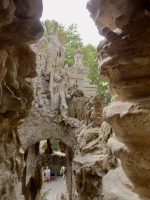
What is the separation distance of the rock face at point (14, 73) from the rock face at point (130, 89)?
30.3 inches

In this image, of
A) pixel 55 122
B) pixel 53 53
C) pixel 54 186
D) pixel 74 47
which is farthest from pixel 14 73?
pixel 74 47

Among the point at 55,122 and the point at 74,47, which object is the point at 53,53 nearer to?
the point at 55,122

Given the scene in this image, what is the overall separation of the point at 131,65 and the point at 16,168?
9.86 ft

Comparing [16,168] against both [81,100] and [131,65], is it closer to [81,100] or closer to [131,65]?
[131,65]

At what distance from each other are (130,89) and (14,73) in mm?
1588

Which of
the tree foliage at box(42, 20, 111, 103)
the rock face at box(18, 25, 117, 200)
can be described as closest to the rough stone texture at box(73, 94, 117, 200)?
the rock face at box(18, 25, 117, 200)

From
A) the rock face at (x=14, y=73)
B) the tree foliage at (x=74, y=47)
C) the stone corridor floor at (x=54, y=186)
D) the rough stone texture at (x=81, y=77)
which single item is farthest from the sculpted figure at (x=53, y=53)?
the stone corridor floor at (x=54, y=186)

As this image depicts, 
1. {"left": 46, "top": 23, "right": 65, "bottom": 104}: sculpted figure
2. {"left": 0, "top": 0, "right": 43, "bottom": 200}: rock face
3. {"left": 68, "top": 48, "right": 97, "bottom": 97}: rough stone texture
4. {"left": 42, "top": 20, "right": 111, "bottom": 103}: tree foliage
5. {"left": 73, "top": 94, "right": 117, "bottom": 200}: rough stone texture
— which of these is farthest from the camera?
{"left": 42, "top": 20, "right": 111, "bottom": 103}: tree foliage

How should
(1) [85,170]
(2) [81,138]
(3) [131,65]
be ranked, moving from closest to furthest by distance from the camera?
(3) [131,65] < (1) [85,170] < (2) [81,138]

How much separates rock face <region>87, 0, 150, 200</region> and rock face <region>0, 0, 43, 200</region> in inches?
30.3

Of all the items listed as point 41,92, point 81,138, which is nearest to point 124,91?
point 81,138

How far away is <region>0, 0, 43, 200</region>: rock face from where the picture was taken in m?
2.02

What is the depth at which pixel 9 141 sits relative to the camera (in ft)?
12.4

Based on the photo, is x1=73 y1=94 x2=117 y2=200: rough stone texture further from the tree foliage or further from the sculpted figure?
the tree foliage
